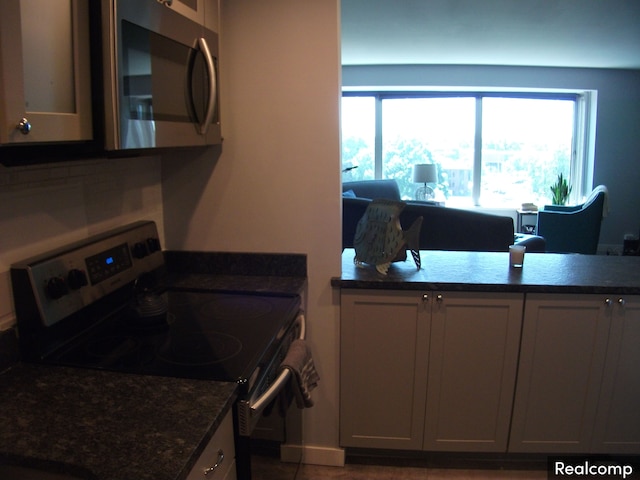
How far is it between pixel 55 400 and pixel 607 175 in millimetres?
7079

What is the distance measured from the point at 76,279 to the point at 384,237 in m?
1.19

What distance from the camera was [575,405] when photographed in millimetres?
2174

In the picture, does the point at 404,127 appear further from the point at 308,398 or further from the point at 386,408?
the point at 308,398

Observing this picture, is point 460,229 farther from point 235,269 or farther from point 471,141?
point 471,141

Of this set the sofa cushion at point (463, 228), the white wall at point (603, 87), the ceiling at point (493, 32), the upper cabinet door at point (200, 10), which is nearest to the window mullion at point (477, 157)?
the white wall at point (603, 87)

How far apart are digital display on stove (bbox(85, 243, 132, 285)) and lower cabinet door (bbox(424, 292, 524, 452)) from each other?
1.15 metres

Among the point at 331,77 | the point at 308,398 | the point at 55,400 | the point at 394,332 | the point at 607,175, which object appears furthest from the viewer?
the point at 607,175

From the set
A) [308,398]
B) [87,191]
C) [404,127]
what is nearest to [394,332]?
[308,398]

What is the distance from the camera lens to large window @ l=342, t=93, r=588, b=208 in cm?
705

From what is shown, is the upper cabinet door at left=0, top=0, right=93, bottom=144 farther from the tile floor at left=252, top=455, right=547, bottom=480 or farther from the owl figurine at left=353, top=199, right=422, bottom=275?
the tile floor at left=252, top=455, right=547, bottom=480

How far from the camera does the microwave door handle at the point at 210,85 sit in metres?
1.63

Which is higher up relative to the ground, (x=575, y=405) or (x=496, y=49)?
(x=496, y=49)

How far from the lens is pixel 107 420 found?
1.09m

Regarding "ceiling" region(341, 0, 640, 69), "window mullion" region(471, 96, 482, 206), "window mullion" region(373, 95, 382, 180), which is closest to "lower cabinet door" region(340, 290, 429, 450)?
"ceiling" region(341, 0, 640, 69)
